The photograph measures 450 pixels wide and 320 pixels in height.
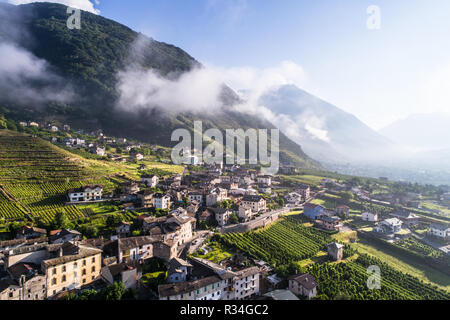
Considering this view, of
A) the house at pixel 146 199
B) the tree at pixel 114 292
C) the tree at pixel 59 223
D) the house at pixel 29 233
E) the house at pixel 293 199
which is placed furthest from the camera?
the house at pixel 293 199

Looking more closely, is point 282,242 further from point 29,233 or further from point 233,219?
point 29,233

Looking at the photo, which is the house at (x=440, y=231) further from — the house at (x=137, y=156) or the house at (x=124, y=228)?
the house at (x=137, y=156)

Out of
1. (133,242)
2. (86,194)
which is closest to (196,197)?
(86,194)

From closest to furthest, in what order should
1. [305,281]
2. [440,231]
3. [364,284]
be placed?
1. [305,281]
2. [364,284]
3. [440,231]

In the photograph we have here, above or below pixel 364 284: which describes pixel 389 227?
above

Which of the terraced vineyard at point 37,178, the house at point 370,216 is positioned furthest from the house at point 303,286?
the house at point 370,216

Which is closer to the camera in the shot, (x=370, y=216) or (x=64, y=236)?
(x=64, y=236)

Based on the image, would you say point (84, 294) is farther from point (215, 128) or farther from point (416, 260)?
point (215, 128)
